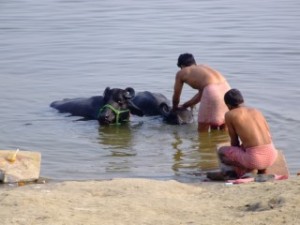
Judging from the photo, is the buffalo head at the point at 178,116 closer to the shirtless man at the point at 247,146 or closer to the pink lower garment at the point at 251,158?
the shirtless man at the point at 247,146

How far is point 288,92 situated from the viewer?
14102 millimetres

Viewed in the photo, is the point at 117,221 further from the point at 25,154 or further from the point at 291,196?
the point at 25,154

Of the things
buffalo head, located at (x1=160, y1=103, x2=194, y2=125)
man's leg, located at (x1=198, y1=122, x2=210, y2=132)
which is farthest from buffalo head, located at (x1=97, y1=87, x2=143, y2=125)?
man's leg, located at (x1=198, y1=122, x2=210, y2=132)

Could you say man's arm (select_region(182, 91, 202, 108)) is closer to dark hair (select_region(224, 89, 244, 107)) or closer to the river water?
the river water

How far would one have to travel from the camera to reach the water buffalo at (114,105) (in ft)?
40.8

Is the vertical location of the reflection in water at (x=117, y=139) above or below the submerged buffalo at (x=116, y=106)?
below

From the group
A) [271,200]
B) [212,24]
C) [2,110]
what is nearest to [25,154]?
[271,200]

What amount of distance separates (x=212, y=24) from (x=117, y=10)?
370 cm

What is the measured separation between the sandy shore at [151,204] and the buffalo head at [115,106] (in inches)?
151

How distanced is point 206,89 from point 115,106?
1351 millimetres

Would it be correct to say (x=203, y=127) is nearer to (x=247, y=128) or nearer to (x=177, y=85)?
(x=177, y=85)

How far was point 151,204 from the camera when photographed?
7.51m

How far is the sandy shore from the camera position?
6.91 metres

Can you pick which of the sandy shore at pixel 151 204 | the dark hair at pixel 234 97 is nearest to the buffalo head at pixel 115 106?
the dark hair at pixel 234 97
